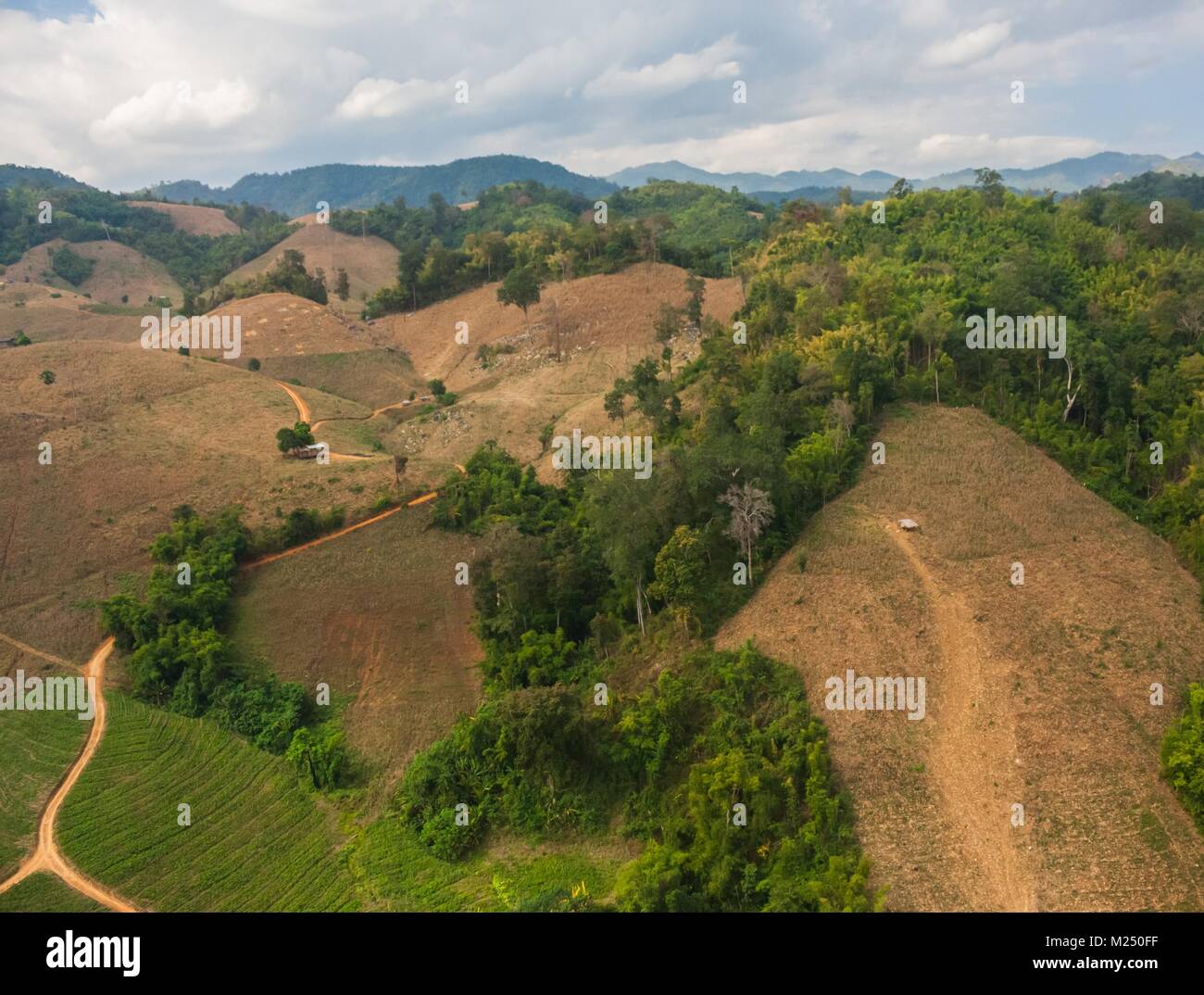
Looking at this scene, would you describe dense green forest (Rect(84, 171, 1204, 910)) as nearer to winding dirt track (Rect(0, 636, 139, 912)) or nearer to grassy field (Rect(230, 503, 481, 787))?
grassy field (Rect(230, 503, 481, 787))

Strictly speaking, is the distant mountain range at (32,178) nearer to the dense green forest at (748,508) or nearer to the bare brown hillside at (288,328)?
the bare brown hillside at (288,328)

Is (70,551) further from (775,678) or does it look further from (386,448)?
(775,678)

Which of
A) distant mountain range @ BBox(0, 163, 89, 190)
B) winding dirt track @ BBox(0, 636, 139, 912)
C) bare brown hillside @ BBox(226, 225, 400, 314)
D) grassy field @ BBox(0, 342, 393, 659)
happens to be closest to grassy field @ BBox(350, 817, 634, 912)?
winding dirt track @ BBox(0, 636, 139, 912)

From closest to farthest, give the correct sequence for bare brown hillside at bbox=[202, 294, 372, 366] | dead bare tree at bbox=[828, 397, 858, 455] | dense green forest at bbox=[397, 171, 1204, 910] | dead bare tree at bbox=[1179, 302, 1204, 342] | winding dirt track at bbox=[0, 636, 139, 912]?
dense green forest at bbox=[397, 171, 1204, 910], winding dirt track at bbox=[0, 636, 139, 912], dead bare tree at bbox=[828, 397, 858, 455], dead bare tree at bbox=[1179, 302, 1204, 342], bare brown hillside at bbox=[202, 294, 372, 366]

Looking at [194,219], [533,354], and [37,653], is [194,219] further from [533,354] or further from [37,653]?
[37,653]

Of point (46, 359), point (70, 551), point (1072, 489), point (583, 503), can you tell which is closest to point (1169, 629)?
point (1072, 489)

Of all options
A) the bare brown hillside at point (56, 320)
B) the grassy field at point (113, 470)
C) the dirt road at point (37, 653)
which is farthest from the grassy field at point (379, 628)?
the bare brown hillside at point (56, 320)
